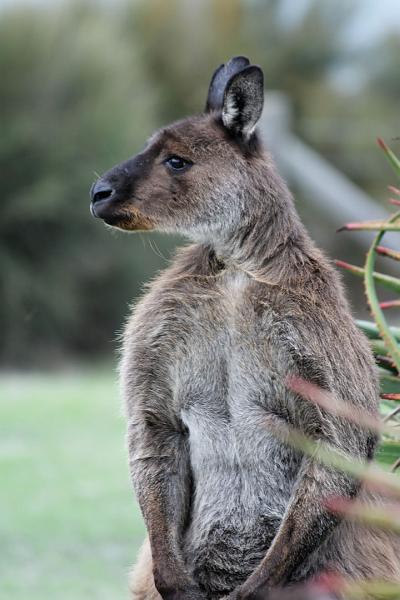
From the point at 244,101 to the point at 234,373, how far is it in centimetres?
71

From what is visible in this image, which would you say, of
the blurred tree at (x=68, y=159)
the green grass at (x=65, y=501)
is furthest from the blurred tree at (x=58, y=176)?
the green grass at (x=65, y=501)

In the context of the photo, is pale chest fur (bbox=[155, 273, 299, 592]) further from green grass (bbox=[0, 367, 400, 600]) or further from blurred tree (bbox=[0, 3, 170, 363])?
blurred tree (bbox=[0, 3, 170, 363])

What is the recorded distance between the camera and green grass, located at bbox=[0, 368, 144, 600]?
210 inches

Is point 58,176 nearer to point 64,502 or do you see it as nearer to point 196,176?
point 64,502

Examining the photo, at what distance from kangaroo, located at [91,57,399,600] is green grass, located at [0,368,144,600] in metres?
0.46

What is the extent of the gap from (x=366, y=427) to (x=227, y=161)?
784 millimetres

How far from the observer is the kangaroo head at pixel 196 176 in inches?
126

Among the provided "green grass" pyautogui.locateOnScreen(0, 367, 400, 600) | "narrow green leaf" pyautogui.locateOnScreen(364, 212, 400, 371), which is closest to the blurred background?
"green grass" pyautogui.locateOnScreen(0, 367, 400, 600)

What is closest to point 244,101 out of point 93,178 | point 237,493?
point 237,493

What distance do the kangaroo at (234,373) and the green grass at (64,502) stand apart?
464 mm

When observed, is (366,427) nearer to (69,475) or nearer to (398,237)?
(69,475)

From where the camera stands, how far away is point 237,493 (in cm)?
311

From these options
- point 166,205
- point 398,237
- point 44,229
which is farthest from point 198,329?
point 44,229

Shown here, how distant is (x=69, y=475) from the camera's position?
24.0ft
